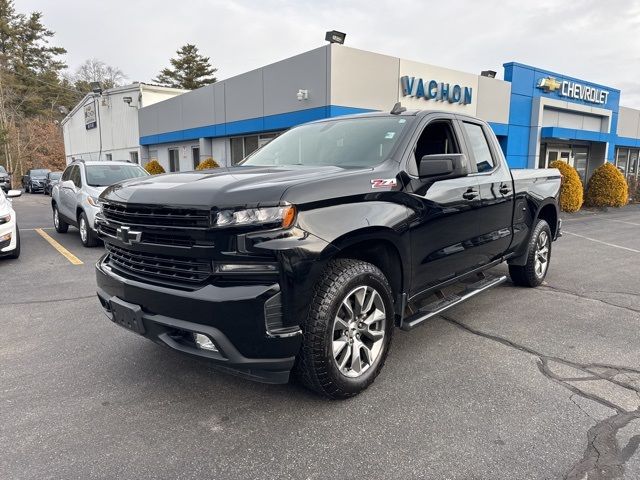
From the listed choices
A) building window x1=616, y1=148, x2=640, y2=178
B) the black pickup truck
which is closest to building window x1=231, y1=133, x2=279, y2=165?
the black pickup truck

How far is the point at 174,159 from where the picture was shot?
2441 cm

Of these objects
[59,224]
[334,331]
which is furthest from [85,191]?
[334,331]

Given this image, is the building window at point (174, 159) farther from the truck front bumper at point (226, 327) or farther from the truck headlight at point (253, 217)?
the truck headlight at point (253, 217)

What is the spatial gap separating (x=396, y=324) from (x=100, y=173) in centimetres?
790

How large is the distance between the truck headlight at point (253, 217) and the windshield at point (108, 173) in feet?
24.2

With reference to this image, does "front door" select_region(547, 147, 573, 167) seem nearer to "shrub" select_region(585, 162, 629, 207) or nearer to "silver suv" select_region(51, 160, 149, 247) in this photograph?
"shrub" select_region(585, 162, 629, 207)

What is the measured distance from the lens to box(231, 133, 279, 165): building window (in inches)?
686

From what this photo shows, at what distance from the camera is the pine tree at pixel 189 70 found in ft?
170

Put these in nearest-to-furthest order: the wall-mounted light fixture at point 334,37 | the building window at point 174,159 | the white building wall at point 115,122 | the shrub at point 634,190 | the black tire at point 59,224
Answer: the black tire at point 59,224 < the wall-mounted light fixture at point 334,37 < the shrub at point 634,190 < the building window at point 174,159 < the white building wall at point 115,122

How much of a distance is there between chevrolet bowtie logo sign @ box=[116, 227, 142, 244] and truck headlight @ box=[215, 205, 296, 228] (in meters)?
0.68

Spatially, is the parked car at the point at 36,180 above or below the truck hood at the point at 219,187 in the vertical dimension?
below

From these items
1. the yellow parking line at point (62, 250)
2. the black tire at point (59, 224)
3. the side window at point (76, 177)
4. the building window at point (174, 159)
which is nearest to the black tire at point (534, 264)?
the yellow parking line at point (62, 250)

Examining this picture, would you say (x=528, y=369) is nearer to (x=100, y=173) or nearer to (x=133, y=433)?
(x=133, y=433)

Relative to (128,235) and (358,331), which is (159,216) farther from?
(358,331)
